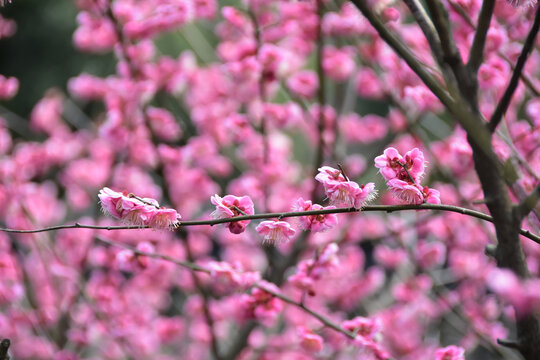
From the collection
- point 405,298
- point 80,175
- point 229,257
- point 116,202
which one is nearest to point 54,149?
point 80,175

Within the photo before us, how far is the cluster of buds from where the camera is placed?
123 cm

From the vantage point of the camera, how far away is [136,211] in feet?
4.15

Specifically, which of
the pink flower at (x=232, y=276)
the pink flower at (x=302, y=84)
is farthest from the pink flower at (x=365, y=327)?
the pink flower at (x=302, y=84)

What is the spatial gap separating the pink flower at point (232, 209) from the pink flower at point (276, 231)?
0.05 metres

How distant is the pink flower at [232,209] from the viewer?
4.24 ft

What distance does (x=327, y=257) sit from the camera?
180 cm

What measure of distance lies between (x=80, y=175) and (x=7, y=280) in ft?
4.16

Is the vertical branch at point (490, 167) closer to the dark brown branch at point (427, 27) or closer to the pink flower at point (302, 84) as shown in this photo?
the dark brown branch at point (427, 27)

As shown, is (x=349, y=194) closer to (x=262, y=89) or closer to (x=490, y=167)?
(x=490, y=167)

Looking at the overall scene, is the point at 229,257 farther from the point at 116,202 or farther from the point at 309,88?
the point at 116,202

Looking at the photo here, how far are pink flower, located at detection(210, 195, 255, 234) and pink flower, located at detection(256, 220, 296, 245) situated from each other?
5 cm

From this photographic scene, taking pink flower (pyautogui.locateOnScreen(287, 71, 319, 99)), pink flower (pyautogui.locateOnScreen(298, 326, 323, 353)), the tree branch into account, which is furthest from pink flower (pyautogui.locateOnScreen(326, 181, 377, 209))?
pink flower (pyautogui.locateOnScreen(287, 71, 319, 99))

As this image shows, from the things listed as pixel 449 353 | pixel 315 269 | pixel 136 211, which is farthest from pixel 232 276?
pixel 449 353

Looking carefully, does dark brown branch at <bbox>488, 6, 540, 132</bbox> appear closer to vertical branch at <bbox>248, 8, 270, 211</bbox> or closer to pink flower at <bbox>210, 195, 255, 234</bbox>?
pink flower at <bbox>210, 195, 255, 234</bbox>
